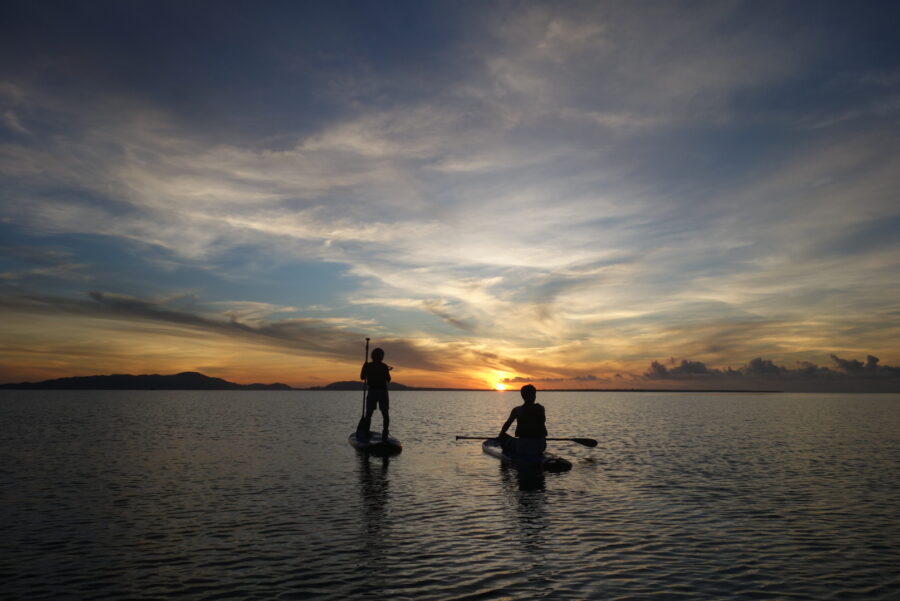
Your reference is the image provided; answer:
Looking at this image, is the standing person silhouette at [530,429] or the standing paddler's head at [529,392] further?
the standing person silhouette at [530,429]

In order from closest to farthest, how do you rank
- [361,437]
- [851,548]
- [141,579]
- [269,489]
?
[141,579], [851,548], [269,489], [361,437]

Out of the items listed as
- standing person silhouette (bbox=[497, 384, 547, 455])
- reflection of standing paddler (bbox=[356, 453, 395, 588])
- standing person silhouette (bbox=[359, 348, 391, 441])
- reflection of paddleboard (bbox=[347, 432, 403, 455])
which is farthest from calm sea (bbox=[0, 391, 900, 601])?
standing person silhouette (bbox=[359, 348, 391, 441])

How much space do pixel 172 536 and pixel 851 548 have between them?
18239mm

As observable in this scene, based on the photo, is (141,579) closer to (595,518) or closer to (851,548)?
(595,518)

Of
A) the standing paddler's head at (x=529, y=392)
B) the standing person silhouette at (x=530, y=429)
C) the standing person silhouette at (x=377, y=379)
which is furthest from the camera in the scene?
the standing person silhouette at (x=377, y=379)

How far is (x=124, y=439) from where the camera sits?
146 feet

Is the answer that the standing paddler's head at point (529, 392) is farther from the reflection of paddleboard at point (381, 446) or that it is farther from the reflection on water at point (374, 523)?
the reflection of paddleboard at point (381, 446)

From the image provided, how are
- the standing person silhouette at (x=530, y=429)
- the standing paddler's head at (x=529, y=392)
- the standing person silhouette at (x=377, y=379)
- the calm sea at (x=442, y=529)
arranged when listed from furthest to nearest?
the standing person silhouette at (x=377, y=379) → the standing person silhouette at (x=530, y=429) → the standing paddler's head at (x=529, y=392) → the calm sea at (x=442, y=529)

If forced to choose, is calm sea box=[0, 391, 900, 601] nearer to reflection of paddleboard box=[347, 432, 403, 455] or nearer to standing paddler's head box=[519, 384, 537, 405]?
reflection of paddleboard box=[347, 432, 403, 455]

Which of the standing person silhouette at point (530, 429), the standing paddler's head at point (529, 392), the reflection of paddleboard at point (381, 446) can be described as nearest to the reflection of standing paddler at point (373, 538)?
the reflection of paddleboard at point (381, 446)

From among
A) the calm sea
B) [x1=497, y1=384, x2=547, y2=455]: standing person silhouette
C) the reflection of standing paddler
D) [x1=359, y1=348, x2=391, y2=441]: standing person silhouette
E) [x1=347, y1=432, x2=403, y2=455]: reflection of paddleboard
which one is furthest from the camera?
[x1=347, y1=432, x2=403, y2=455]: reflection of paddleboard

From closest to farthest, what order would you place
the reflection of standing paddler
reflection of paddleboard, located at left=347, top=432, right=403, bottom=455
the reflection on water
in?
the reflection of standing paddler, the reflection on water, reflection of paddleboard, located at left=347, top=432, right=403, bottom=455

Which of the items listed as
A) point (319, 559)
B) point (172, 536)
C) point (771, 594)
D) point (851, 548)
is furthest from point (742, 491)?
point (172, 536)

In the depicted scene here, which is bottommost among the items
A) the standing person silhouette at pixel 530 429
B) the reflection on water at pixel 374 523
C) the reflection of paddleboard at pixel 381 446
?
the reflection on water at pixel 374 523
